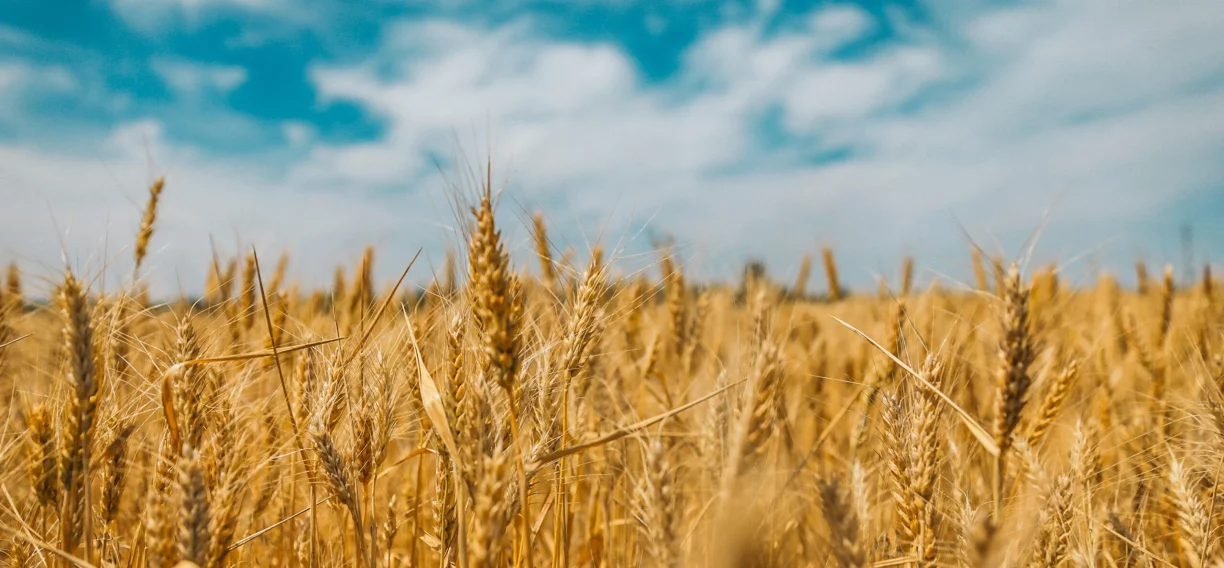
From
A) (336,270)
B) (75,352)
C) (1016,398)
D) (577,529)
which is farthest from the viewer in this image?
(336,270)

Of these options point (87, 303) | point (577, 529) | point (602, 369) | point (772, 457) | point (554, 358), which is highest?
point (87, 303)

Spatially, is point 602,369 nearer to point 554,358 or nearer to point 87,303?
point 554,358

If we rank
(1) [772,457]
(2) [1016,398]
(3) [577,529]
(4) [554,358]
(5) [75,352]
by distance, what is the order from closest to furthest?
1. (2) [1016,398]
2. (5) [75,352]
3. (4) [554,358]
4. (1) [772,457]
5. (3) [577,529]

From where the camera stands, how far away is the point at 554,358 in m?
1.84

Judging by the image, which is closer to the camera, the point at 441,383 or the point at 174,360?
the point at 441,383

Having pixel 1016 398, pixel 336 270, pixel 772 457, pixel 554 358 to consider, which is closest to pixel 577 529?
pixel 772 457

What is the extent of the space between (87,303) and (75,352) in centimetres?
15

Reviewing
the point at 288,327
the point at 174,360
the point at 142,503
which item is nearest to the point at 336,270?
the point at 288,327

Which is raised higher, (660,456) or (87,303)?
(87,303)

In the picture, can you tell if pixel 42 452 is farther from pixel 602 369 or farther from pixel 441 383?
pixel 602 369

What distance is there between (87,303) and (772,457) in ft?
7.06

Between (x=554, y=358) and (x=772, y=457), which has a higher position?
(x=554, y=358)

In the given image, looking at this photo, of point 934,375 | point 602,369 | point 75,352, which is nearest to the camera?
point 75,352

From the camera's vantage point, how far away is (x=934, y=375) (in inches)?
59.4
